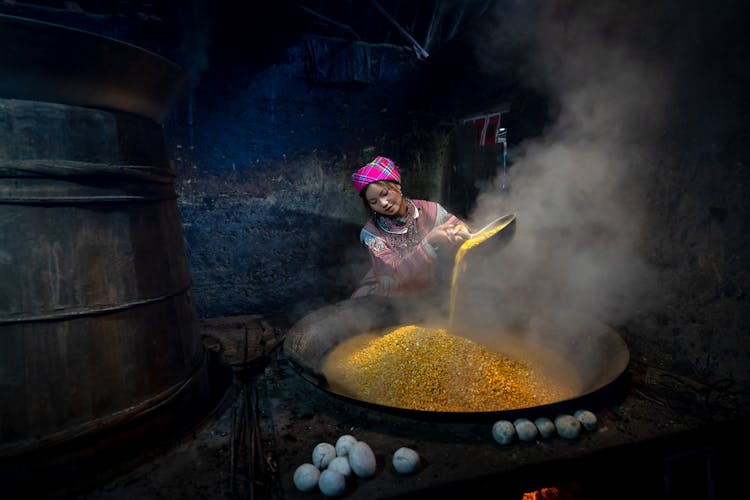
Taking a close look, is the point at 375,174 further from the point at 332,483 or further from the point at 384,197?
the point at 332,483

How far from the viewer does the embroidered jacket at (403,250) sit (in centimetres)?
455

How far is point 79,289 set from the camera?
189 cm

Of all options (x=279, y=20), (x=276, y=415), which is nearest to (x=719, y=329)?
(x=276, y=415)

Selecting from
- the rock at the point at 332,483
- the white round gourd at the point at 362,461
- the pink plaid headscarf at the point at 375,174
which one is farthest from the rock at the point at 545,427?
the pink plaid headscarf at the point at 375,174

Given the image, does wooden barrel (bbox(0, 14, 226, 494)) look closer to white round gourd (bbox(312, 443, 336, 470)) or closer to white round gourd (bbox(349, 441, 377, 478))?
white round gourd (bbox(312, 443, 336, 470))

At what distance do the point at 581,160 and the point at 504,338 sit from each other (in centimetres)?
193

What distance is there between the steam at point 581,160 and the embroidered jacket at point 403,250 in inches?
31.7

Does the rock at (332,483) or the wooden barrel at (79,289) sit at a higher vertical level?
the wooden barrel at (79,289)

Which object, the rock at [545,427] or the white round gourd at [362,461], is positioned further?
the rock at [545,427]

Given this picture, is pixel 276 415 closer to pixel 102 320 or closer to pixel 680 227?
pixel 102 320

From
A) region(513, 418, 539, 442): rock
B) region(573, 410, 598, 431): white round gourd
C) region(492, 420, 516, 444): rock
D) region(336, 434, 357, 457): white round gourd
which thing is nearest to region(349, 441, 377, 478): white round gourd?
region(336, 434, 357, 457): white round gourd

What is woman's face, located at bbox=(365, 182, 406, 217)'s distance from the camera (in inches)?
175

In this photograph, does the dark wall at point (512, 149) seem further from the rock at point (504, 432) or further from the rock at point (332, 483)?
the rock at point (332, 483)

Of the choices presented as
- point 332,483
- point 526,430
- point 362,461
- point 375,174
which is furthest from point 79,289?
point 375,174
